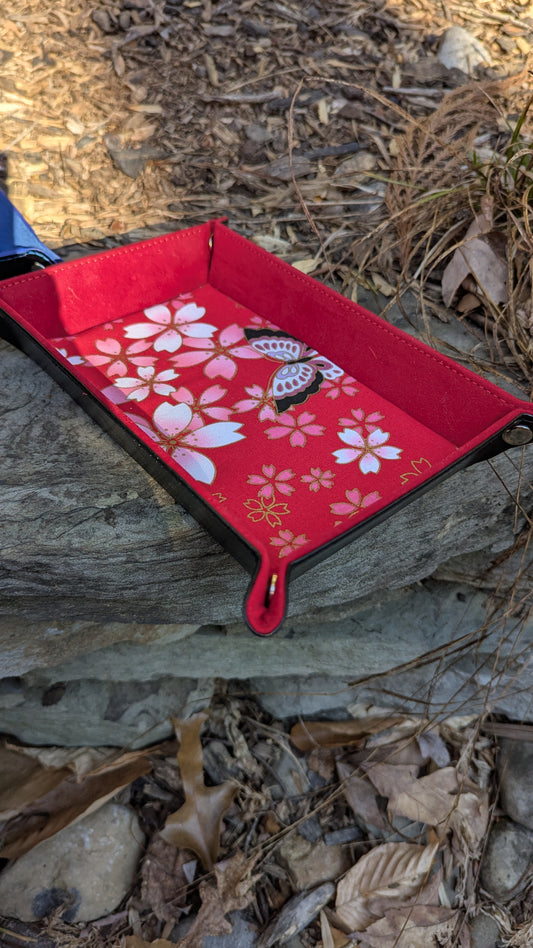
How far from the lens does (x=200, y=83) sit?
7.52ft

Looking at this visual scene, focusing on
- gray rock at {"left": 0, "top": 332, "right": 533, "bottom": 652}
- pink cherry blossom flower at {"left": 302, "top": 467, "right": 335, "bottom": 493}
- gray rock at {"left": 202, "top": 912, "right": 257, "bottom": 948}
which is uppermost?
pink cherry blossom flower at {"left": 302, "top": 467, "right": 335, "bottom": 493}

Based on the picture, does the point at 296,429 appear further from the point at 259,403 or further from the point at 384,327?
the point at 384,327

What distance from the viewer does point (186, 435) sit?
4.66 feet

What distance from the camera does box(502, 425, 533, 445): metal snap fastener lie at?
4.07ft

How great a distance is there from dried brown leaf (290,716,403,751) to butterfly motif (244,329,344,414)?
106 cm

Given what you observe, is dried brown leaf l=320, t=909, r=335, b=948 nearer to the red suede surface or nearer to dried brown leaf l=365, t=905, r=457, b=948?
dried brown leaf l=365, t=905, r=457, b=948

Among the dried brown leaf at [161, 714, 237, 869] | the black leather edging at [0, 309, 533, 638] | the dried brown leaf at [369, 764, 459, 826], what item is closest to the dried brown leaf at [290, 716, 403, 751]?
the dried brown leaf at [369, 764, 459, 826]

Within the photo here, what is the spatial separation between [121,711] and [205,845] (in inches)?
17.1

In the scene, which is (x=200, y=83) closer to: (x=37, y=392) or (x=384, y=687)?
(x=37, y=392)

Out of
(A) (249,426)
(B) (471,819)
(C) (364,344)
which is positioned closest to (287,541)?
(A) (249,426)

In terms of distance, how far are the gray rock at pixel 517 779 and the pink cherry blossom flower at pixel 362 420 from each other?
46.2 inches

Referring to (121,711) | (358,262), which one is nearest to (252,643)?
(121,711)

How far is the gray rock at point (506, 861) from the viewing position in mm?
1786

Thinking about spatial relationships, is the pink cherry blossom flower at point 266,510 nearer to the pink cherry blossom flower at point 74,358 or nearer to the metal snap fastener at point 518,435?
the metal snap fastener at point 518,435
